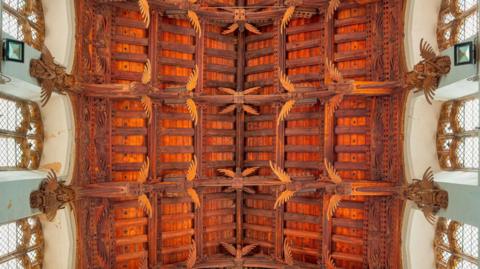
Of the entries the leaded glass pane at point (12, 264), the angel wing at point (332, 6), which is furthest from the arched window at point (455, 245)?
the leaded glass pane at point (12, 264)

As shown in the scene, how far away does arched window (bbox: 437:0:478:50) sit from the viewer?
12.0m

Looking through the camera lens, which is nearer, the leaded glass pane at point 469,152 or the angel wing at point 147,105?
the leaded glass pane at point 469,152

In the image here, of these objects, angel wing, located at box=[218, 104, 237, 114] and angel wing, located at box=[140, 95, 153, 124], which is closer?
angel wing, located at box=[140, 95, 153, 124]

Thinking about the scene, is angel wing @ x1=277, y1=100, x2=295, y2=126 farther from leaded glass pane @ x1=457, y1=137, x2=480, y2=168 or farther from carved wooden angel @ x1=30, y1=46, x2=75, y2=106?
carved wooden angel @ x1=30, y1=46, x2=75, y2=106

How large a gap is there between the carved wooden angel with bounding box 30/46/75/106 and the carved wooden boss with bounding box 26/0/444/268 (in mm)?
858

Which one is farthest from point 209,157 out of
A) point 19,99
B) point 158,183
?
point 19,99

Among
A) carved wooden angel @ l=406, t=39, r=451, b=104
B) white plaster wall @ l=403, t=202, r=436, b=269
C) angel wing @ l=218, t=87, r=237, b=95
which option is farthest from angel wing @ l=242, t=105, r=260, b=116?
white plaster wall @ l=403, t=202, r=436, b=269

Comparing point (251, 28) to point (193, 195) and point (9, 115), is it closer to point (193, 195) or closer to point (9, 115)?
point (193, 195)

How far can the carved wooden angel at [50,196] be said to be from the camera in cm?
1150

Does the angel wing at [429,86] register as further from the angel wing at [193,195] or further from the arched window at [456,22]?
the angel wing at [193,195]

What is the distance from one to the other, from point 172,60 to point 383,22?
27.6ft

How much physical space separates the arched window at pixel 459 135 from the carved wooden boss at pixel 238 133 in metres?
1.46

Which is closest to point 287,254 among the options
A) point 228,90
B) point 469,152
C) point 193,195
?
point 193,195

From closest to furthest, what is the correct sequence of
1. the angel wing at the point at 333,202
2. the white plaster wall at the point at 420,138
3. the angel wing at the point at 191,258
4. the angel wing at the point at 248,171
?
the white plaster wall at the point at 420,138, the angel wing at the point at 333,202, the angel wing at the point at 191,258, the angel wing at the point at 248,171
